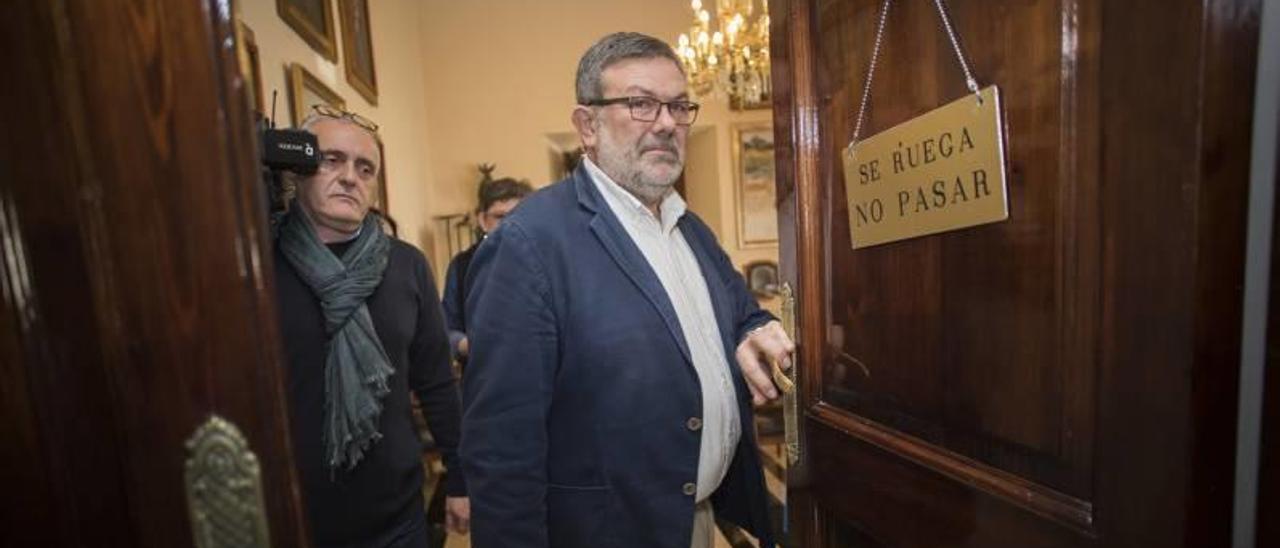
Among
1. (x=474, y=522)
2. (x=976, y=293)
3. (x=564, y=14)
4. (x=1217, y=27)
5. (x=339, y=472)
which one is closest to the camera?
(x=1217, y=27)

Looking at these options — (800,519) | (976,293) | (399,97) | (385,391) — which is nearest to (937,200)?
(976,293)

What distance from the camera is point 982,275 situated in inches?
25.2

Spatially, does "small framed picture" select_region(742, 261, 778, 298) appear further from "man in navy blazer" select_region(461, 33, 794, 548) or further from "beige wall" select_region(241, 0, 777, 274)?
"man in navy blazer" select_region(461, 33, 794, 548)

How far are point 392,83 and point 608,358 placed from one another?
3.49 m

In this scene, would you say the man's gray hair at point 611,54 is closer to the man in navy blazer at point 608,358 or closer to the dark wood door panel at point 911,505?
the man in navy blazer at point 608,358

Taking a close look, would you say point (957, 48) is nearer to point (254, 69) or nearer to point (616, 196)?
point (616, 196)

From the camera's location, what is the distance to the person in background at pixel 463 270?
2.12 metres

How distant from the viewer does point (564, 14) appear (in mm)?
4934

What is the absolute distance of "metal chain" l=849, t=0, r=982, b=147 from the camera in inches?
24.8

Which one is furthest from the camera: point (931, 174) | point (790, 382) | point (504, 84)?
point (504, 84)

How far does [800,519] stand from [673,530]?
8.9 inches

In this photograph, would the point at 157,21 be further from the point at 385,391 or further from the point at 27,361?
the point at 385,391

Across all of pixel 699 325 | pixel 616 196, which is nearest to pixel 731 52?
pixel 616 196

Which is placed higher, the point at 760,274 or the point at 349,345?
the point at 349,345
